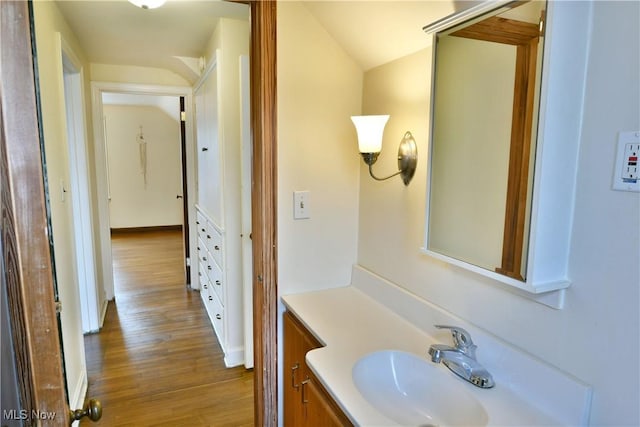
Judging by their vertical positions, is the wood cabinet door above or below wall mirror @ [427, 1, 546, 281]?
below

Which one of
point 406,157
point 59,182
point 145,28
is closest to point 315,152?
point 406,157

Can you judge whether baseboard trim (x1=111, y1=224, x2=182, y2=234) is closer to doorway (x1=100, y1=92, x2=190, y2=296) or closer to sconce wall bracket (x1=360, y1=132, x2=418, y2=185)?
doorway (x1=100, y1=92, x2=190, y2=296)

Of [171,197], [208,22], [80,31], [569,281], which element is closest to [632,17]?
[569,281]

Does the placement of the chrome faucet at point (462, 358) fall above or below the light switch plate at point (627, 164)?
below

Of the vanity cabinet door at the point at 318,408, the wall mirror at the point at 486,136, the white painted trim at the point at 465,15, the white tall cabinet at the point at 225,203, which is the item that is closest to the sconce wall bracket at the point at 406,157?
the wall mirror at the point at 486,136

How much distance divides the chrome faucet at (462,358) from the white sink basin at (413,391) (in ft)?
0.10

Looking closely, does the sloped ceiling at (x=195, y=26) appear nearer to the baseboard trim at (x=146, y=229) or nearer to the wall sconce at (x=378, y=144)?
the wall sconce at (x=378, y=144)

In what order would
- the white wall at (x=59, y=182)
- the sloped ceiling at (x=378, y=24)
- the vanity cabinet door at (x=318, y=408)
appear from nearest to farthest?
the vanity cabinet door at (x=318, y=408) → the sloped ceiling at (x=378, y=24) → the white wall at (x=59, y=182)

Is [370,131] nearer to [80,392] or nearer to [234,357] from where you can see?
[234,357]

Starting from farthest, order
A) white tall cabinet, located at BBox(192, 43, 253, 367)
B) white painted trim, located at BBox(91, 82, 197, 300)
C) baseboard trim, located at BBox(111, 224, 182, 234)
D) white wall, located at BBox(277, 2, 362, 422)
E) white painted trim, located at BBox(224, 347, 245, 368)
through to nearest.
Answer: baseboard trim, located at BBox(111, 224, 182, 234) → white painted trim, located at BBox(91, 82, 197, 300) → white painted trim, located at BBox(224, 347, 245, 368) → white tall cabinet, located at BBox(192, 43, 253, 367) → white wall, located at BBox(277, 2, 362, 422)

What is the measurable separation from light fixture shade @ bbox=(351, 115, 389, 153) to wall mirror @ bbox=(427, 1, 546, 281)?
0.23 meters

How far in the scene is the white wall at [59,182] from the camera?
186 centimetres

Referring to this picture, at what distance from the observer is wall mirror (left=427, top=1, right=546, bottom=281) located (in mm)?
1002

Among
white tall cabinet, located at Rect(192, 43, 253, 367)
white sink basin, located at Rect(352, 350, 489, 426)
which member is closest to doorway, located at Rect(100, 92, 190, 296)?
white tall cabinet, located at Rect(192, 43, 253, 367)
